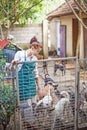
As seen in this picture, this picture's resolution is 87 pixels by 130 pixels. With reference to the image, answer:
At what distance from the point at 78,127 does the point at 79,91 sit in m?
0.70

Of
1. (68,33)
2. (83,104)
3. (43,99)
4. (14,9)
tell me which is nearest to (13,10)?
(14,9)

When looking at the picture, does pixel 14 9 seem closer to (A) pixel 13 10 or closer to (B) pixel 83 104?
(A) pixel 13 10

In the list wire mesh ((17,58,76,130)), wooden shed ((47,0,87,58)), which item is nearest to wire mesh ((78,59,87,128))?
wire mesh ((17,58,76,130))

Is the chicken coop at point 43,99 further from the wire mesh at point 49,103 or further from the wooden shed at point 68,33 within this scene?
the wooden shed at point 68,33

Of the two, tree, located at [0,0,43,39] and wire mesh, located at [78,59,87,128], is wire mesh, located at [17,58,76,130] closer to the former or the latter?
wire mesh, located at [78,59,87,128]

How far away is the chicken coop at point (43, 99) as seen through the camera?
478cm

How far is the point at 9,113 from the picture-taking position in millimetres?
4852

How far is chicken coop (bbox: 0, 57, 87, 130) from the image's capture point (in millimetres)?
4777

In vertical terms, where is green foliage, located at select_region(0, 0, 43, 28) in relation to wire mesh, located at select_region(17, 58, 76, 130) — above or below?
above

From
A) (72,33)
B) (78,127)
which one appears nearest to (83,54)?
(72,33)

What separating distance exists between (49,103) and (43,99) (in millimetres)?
128

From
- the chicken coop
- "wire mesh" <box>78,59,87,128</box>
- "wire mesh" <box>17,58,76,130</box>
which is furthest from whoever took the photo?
"wire mesh" <box>78,59,87,128</box>

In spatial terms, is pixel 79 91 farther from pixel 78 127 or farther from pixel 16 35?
pixel 16 35

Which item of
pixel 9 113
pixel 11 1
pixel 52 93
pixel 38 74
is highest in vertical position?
pixel 11 1
